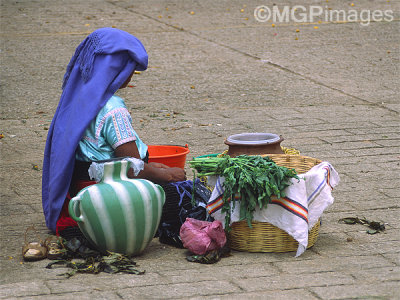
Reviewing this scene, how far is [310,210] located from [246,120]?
3.31m

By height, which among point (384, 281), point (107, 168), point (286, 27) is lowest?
point (384, 281)

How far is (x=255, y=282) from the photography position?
11.1ft

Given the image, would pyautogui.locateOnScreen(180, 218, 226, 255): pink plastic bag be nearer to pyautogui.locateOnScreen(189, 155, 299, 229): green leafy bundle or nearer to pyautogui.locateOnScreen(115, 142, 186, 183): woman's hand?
pyautogui.locateOnScreen(189, 155, 299, 229): green leafy bundle

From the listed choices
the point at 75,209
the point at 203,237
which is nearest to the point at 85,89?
the point at 75,209

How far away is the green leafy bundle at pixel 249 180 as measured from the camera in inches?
143

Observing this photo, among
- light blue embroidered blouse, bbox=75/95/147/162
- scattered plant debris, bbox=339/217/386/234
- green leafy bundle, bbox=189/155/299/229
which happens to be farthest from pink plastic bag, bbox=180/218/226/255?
scattered plant debris, bbox=339/217/386/234

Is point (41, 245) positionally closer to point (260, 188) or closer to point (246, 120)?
point (260, 188)

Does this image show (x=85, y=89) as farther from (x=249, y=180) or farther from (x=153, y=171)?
(x=249, y=180)

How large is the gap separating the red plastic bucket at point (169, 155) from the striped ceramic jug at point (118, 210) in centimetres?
67

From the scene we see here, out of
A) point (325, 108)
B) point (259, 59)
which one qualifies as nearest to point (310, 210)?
point (325, 108)

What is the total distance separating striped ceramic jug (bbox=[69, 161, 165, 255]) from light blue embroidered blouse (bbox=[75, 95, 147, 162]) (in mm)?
205

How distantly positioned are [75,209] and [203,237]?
2.29 feet

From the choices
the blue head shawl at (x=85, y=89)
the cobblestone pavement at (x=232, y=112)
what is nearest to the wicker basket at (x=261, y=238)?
the cobblestone pavement at (x=232, y=112)

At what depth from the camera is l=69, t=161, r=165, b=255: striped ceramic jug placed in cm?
356
